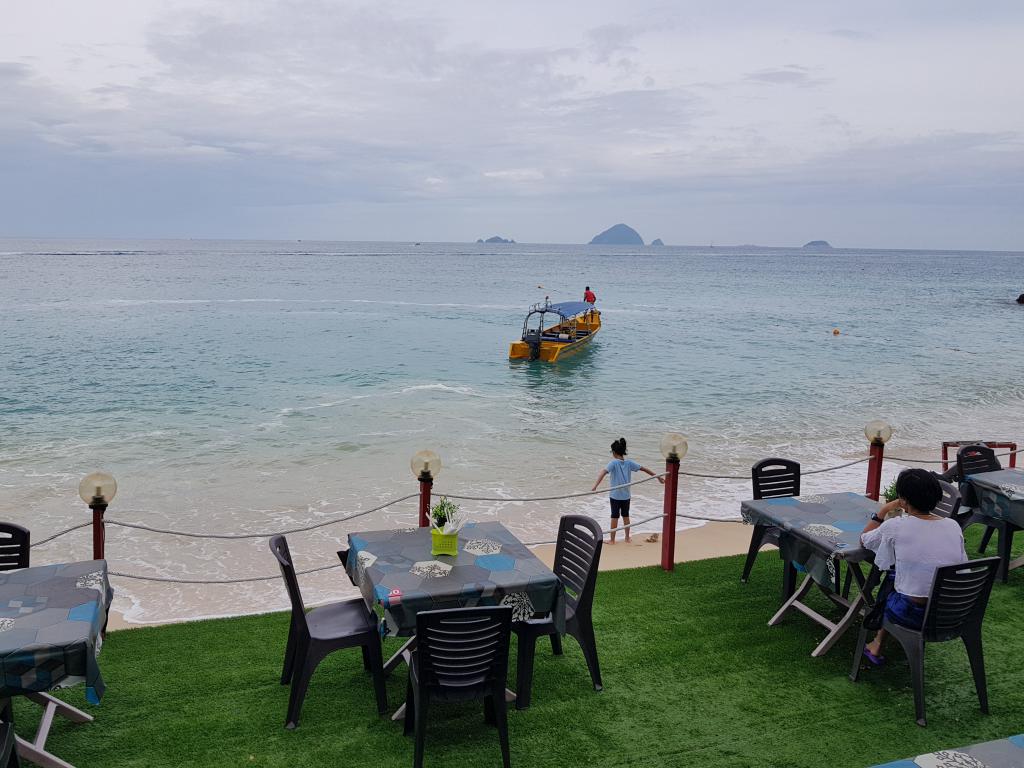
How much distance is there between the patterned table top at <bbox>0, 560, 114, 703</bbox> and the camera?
393 cm

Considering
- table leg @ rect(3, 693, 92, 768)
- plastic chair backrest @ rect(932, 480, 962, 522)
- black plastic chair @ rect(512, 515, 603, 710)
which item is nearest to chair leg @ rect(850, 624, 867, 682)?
plastic chair backrest @ rect(932, 480, 962, 522)

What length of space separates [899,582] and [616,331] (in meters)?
40.8

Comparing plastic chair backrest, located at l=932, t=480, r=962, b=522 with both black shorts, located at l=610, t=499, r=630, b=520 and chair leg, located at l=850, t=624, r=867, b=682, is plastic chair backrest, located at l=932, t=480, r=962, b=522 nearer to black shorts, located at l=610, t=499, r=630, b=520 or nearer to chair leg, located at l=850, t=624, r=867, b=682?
chair leg, located at l=850, t=624, r=867, b=682

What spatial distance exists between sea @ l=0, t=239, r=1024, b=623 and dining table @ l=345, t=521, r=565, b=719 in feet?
8.35

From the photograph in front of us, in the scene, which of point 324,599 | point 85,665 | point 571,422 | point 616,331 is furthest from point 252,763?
point 616,331

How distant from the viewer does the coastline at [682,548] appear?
8312 millimetres

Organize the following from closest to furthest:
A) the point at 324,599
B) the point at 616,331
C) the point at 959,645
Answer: the point at 959,645 → the point at 324,599 → the point at 616,331

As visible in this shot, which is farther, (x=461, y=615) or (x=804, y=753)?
(x=804, y=753)

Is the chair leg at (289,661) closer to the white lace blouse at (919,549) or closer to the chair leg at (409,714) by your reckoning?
the chair leg at (409,714)

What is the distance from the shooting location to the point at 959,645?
5988 millimetres

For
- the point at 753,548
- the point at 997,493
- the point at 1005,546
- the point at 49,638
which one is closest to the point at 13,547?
the point at 49,638

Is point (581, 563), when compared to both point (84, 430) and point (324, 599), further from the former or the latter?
point (84, 430)

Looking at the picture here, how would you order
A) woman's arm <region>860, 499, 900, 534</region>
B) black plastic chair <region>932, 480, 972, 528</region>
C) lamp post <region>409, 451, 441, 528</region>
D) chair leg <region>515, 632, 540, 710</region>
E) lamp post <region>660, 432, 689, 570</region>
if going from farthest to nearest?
lamp post <region>660, 432, 689, 570</region>, lamp post <region>409, 451, 441, 528</region>, black plastic chair <region>932, 480, 972, 528</region>, woman's arm <region>860, 499, 900, 534</region>, chair leg <region>515, 632, 540, 710</region>

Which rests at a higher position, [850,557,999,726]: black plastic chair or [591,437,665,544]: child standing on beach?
[850,557,999,726]: black plastic chair
